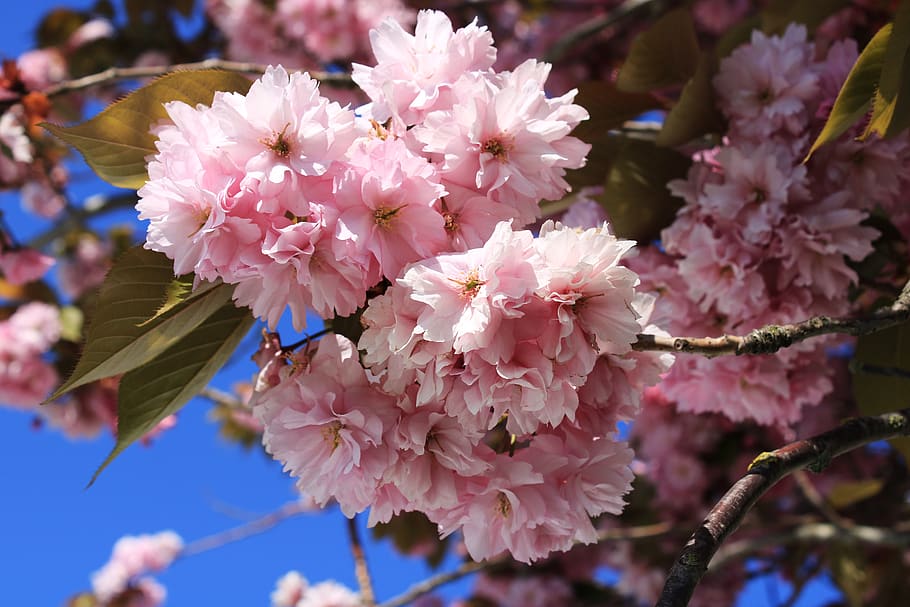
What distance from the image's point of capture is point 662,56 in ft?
3.92

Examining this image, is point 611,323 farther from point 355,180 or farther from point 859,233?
point 859,233

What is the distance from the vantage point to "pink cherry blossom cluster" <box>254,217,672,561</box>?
63cm

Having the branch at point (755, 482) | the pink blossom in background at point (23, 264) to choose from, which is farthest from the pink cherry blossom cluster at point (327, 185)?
the pink blossom in background at point (23, 264)

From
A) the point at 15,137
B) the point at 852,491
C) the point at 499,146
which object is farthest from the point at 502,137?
the point at 852,491

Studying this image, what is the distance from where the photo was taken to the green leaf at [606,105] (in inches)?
46.7

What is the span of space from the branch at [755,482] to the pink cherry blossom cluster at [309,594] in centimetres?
198

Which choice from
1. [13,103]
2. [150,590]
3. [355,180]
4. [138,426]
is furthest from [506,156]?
[150,590]

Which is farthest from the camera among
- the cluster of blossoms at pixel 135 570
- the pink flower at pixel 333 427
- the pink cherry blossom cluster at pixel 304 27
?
the cluster of blossoms at pixel 135 570

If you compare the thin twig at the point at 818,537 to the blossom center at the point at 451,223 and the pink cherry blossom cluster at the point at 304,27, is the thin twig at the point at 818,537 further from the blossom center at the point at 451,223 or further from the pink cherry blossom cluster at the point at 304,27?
the pink cherry blossom cluster at the point at 304,27

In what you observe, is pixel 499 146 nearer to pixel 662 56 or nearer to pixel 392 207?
pixel 392 207

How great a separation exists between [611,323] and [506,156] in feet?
0.61

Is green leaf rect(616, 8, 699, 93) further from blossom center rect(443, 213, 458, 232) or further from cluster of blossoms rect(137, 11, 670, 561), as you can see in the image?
blossom center rect(443, 213, 458, 232)

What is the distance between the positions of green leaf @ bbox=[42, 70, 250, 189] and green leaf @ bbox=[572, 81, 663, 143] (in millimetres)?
507

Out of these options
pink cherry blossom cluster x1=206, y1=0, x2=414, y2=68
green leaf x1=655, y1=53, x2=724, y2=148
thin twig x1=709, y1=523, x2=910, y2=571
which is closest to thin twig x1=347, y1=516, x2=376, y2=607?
thin twig x1=709, y1=523, x2=910, y2=571
